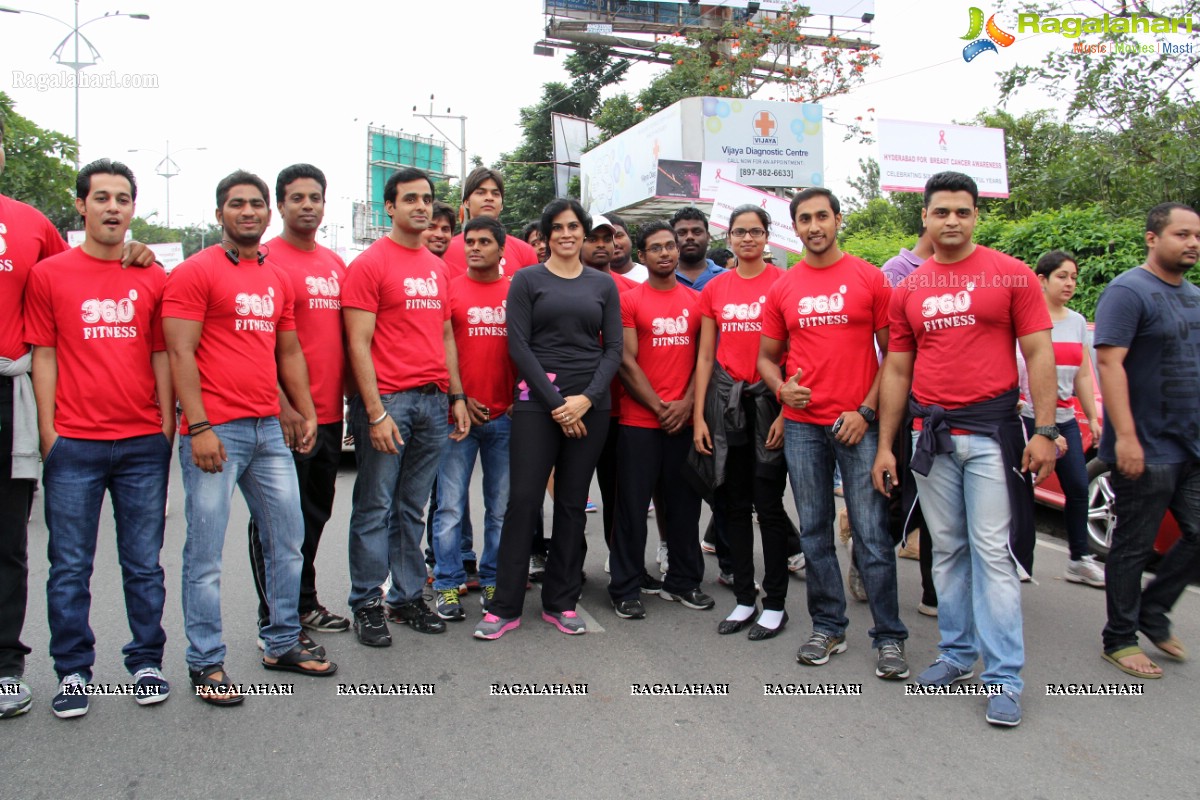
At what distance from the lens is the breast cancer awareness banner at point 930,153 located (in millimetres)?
8641

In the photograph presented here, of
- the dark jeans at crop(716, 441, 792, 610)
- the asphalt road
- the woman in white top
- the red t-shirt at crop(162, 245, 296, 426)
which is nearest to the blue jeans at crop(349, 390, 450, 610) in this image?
the asphalt road

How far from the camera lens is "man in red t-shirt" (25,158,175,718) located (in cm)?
349

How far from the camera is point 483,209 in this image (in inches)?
216

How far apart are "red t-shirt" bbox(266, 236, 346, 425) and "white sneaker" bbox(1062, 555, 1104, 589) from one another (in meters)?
4.36

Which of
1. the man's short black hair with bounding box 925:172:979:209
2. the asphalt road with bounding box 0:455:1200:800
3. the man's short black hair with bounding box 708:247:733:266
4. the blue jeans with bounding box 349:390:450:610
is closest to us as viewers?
the asphalt road with bounding box 0:455:1200:800

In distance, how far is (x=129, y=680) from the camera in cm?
385

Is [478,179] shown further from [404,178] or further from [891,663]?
[891,663]

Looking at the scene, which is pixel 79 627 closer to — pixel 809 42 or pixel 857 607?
pixel 857 607

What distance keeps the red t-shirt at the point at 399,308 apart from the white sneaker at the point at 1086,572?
3922 mm

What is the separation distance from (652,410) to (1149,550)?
93.6 inches

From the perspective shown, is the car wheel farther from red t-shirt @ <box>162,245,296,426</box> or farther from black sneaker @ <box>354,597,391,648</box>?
red t-shirt @ <box>162,245,296,426</box>

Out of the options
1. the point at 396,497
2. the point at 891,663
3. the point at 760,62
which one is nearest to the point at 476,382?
the point at 396,497

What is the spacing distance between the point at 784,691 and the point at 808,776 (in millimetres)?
741

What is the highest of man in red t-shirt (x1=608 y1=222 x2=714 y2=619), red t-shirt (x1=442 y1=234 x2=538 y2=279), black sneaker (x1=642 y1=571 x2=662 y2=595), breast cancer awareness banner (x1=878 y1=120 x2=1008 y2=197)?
breast cancer awareness banner (x1=878 y1=120 x2=1008 y2=197)
